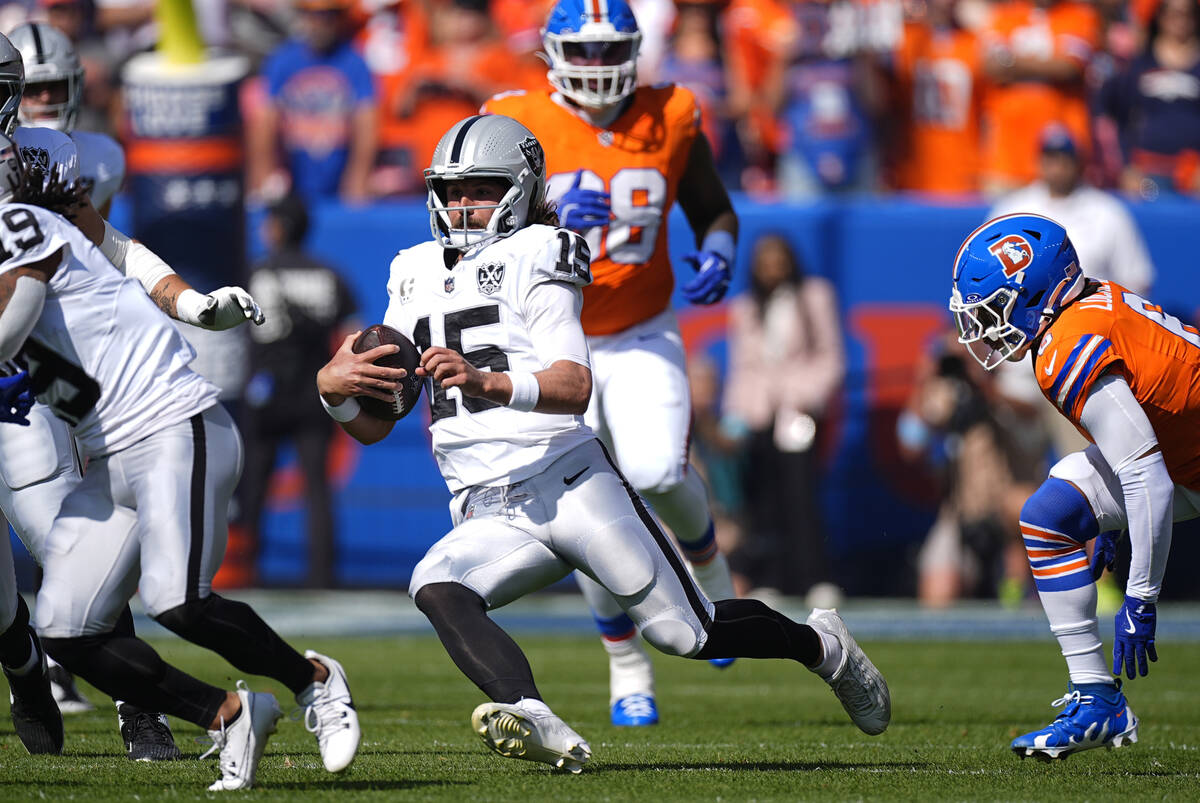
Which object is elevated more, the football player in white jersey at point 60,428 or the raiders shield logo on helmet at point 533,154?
the raiders shield logo on helmet at point 533,154

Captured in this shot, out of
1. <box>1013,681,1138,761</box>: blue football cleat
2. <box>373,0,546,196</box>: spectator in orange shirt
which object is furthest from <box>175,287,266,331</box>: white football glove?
<box>373,0,546,196</box>: spectator in orange shirt

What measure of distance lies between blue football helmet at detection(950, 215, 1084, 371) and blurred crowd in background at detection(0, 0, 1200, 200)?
18.7 ft

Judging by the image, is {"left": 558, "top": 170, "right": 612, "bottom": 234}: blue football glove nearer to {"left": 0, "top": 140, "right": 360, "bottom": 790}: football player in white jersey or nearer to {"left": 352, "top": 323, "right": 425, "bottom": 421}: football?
{"left": 352, "top": 323, "right": 425, "bottom": 421}: football

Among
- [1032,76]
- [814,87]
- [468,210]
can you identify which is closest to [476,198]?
[468,210]

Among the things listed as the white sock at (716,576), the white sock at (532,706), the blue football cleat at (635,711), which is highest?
the white sock at (532,706)

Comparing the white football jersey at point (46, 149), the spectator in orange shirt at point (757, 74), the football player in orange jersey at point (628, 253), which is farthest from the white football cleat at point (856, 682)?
the spectator in orange shirt at point (757, 74)

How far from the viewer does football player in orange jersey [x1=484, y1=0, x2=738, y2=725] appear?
239 inches

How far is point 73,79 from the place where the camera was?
238 inches

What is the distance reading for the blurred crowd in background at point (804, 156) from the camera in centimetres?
1038

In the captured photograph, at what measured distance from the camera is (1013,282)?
16.1 feet

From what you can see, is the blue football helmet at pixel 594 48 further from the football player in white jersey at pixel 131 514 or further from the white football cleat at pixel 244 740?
the white football cleat at pixel 244 740

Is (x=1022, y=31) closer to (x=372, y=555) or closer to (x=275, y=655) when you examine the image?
(x=372, y=555)

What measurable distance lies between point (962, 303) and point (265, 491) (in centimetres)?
660

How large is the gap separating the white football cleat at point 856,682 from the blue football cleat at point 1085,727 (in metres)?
0.38
